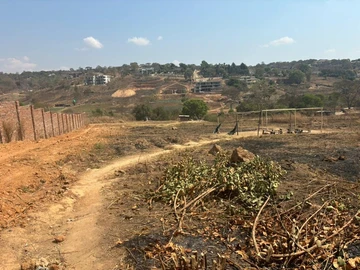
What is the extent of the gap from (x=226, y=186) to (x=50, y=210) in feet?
13.4

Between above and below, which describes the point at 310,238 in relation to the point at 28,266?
above

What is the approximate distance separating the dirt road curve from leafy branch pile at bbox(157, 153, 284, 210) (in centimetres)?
179

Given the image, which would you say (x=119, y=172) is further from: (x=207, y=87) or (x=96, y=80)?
(x=96, y=80)

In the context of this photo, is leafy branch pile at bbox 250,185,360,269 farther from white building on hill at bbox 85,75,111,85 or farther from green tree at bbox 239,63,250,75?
green tree at bbox 239,63,250,75

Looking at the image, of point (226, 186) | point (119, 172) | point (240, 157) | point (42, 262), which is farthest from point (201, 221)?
point (119, 172)

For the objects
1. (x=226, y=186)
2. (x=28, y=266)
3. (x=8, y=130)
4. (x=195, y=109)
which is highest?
(x=8, y=130)

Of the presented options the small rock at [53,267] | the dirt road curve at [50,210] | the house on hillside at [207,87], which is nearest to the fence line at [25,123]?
the dirt road curve at [50,210]

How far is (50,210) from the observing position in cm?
757

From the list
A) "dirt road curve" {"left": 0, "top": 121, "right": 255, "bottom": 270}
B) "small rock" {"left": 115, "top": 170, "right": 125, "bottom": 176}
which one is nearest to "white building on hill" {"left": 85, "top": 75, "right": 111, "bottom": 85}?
"dirt road curve" {"left": 0, "top": 121, "right": 255, "bottom": 270}

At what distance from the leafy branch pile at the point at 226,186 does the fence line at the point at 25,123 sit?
10445 millimetres

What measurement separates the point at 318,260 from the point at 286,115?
33.4 metres

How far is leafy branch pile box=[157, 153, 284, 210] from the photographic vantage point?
7127 mm

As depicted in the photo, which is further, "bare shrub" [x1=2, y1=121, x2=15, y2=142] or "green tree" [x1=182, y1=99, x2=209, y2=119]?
"green tree" [x1=182, y1=99, x2=209, y2=119]

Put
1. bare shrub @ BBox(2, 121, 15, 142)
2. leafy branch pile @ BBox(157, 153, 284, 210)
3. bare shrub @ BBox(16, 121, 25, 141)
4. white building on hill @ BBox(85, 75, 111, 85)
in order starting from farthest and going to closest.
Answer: white building on hill @ BBox(85, 75, 111, 85) → bare shrub @ BBox(16, 121, 25, 141) → bare shrub @ BBox(2, 121, 15, 142) → leafy branch pile @ BBox(157, 153, 284, 210)
